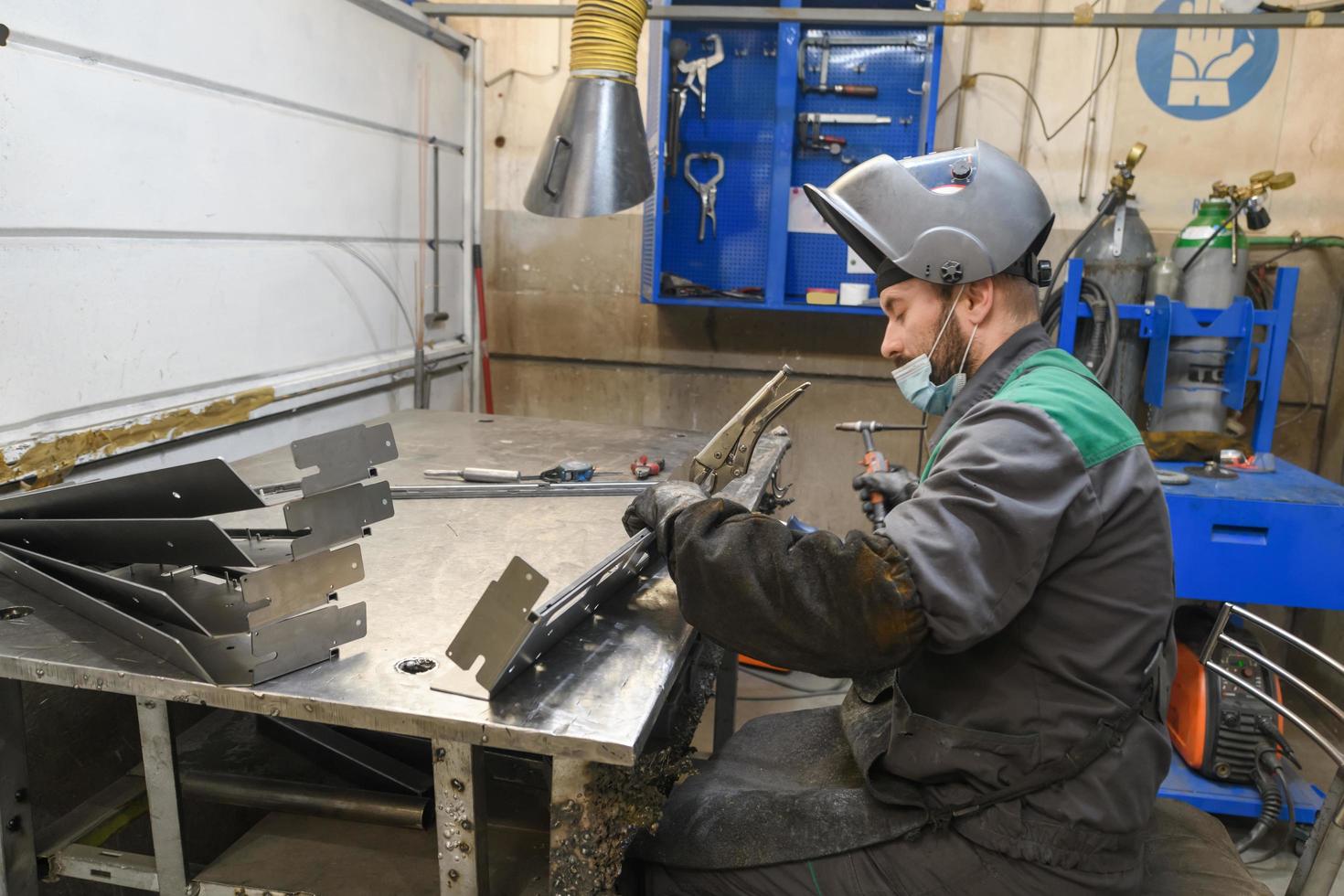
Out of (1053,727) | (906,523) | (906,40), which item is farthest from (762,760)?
(906,40)

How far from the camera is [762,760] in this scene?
1.50m

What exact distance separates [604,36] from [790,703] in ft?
7.05

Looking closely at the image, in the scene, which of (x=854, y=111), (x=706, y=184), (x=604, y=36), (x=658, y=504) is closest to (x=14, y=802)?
(x=658, y=504)

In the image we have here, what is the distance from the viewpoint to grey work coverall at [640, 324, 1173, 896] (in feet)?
3.32

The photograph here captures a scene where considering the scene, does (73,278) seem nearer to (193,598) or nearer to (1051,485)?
(193,598)

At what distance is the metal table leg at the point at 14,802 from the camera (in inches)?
49.2

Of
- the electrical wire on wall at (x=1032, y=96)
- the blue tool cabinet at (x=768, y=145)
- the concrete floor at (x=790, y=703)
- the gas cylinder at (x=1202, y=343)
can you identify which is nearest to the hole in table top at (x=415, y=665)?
the concrete floor at (x=790, y=703)

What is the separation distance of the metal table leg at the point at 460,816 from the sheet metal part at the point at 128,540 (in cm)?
35

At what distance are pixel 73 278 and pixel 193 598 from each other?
39.6 inches

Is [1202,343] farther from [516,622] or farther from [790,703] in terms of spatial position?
[516,622]

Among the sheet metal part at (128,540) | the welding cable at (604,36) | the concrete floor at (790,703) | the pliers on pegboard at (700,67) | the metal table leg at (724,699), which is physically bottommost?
the concrete floor at (790,703)

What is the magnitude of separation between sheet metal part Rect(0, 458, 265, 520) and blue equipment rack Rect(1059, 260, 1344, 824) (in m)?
2.16

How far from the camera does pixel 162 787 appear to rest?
3.92 feet

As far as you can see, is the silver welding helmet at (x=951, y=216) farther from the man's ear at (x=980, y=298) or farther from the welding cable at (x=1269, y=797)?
the welding cable at (x=1269, y=797)
